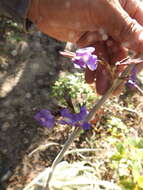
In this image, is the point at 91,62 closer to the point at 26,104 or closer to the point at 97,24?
the point at 97,24

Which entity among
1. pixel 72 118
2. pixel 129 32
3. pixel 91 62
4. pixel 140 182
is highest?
pixel 129 32

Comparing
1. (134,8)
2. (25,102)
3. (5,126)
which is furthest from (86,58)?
(25,102)

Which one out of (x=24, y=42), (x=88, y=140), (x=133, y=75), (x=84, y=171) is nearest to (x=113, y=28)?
(x=133, y=75)

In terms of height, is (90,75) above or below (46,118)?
above

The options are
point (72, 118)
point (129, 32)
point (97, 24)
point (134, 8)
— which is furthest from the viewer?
point (134, 8)

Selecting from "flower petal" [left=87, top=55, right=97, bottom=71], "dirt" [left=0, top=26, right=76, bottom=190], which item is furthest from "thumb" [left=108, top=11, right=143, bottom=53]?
"dirt" [left=0, top=26, right=76, bottom=190]

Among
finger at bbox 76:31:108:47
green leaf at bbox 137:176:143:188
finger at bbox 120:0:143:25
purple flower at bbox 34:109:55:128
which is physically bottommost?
green leaf at bbox 137:176:143:188

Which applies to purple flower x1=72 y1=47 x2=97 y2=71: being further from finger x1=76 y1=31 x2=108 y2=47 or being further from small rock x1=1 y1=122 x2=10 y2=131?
small rock x1=1 y1=122 x2=10 y2=131
